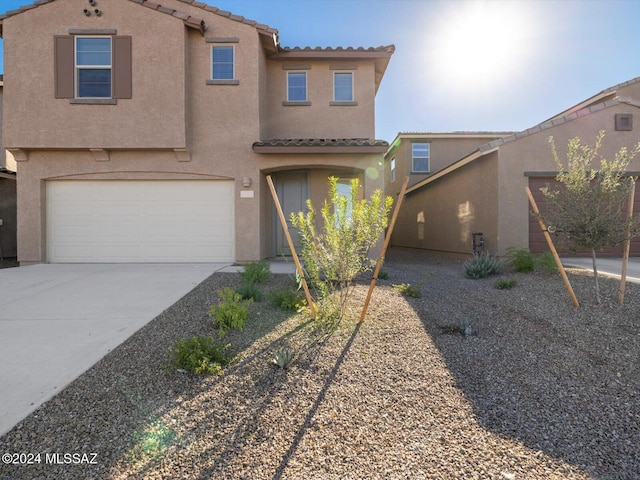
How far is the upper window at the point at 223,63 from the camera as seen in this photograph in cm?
861

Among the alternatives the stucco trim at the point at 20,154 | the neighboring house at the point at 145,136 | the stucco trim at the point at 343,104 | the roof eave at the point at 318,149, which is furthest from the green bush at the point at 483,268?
the stucco trim at the point at 20,154

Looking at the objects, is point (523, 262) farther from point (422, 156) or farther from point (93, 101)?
point (93, 101)

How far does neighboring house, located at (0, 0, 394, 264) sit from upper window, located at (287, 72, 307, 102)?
0.75 m

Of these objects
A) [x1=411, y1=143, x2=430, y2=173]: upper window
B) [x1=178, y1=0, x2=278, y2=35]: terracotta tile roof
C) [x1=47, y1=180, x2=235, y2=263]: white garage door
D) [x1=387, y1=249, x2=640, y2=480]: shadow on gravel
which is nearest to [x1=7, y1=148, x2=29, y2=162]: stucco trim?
[x1=47, y1=180, x2=235, y2=263]: white garage door

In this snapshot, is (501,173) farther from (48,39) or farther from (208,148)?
(48,39)

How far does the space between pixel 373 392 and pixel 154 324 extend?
2.77 meters

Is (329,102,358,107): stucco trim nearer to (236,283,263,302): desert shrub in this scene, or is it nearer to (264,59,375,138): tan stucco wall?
(264,59,375,138): tan stucco wall

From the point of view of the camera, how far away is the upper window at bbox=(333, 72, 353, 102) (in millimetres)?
9703

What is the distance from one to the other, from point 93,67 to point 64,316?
22.8ft

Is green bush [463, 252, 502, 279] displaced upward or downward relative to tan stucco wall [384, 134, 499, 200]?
downward

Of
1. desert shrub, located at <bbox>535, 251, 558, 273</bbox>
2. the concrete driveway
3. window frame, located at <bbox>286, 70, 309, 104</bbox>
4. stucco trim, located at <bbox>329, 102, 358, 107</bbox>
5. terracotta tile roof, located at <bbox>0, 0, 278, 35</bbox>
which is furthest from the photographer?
window frame, located at <bbox>286, 70, 309, 104</bbox>

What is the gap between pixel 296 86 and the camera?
9.77 metres

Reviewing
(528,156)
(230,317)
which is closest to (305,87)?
(528,156)

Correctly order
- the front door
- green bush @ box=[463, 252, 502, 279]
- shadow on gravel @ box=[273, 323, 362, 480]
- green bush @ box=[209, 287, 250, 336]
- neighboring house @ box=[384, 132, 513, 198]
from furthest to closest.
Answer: neighboring house @ box=[384, 132, 513, 198]
the front door
green bush @ box=[463, 252, 502, 279]
green bush @ box=[209, 287, 250, 336]
shadow on gravel @ box=[273, 323, 362, 480]
